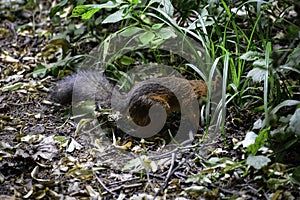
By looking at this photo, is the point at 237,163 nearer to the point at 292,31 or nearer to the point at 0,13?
the point at 292,31

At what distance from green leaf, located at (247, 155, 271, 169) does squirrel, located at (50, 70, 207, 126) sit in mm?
458

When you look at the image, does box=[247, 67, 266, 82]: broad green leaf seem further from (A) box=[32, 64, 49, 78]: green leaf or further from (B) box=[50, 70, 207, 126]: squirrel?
(A) box=[32, 64, 49, 78]: green leaf

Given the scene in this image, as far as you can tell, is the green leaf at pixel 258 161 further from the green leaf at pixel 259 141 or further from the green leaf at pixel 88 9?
the green leaf at pixel 88 9

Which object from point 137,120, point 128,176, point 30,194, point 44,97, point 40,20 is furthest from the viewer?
point 40,20

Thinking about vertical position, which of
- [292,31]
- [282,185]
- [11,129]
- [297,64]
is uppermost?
[292,31]

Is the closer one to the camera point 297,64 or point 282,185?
point 282,185

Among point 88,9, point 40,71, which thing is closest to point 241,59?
point 88,9

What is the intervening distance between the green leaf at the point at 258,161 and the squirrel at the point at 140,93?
1.50 ft

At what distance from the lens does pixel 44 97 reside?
2262mm

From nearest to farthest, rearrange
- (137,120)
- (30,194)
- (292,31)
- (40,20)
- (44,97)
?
(292,31), (30,194), (137,120), (44,97), (40,20)

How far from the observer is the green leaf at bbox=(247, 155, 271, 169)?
1538mm

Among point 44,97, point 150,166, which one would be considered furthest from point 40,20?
point 150,166

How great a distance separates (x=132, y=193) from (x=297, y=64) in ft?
2.37

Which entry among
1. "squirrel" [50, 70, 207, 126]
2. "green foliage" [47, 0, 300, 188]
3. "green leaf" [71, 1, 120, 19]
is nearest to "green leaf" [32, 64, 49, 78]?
"green foliage" [47, 0, 300, 188]
